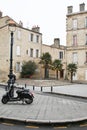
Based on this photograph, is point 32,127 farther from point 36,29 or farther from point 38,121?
point 36,29

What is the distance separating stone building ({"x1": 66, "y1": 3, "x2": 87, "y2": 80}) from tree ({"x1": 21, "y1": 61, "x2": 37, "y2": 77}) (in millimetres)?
6190

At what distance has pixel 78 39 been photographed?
162ft

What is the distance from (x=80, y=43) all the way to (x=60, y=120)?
40.1 metres

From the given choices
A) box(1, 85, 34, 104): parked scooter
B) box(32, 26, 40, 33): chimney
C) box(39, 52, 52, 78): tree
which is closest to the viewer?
box(1, 85, 34, 104): parked scooter

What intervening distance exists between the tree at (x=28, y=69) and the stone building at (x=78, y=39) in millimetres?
6190

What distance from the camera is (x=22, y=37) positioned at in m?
51.0

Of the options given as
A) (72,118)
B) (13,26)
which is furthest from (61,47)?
(72,118)

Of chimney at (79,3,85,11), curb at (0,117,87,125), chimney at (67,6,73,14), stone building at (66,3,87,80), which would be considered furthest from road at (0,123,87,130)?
chimney at (67,6,73,14)

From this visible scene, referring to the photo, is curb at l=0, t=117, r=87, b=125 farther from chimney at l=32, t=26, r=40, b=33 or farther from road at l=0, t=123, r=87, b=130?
chimney at l=32, t=26, r=40, b=33

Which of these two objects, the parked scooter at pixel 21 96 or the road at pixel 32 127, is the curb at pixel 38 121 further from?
the parked scooter at pixel 21 96

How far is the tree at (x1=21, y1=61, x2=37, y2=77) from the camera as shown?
48.9 m

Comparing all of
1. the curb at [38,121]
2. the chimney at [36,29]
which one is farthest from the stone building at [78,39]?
the curb at [38,121]

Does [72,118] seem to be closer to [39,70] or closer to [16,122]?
[16,122]

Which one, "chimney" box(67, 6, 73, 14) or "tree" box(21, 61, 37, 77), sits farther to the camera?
"chimney" box(67, 6, 73, 14)
